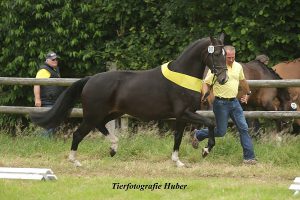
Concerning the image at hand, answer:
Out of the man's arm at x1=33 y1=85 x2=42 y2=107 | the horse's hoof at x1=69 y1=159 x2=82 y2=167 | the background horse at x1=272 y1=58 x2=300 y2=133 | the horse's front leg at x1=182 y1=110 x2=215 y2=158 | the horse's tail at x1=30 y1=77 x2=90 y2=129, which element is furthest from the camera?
the background horse at x1=272 y1=58 x2=300 y2=133

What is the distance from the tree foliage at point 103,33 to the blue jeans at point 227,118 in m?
3.75

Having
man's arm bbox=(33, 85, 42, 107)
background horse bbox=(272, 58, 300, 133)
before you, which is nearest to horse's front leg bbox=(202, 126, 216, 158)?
man's arm bbox=(33, 85, 42, 107)

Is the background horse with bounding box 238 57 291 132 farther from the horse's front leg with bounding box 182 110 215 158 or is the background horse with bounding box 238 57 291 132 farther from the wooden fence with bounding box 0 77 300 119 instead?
the horse's front leg with bounding box 182 110 215 158

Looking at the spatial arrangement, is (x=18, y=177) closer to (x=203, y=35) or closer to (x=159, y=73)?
(x=159, y=73)

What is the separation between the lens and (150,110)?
32.2ft

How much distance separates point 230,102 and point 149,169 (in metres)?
1.57

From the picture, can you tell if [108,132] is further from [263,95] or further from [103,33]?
[103,33]

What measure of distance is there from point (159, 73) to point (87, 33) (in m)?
5.23

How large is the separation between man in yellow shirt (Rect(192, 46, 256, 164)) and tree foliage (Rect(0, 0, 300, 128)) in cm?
370

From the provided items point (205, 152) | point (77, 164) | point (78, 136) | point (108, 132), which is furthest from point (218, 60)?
point (77, 164)

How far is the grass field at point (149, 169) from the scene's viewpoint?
768 centimetres

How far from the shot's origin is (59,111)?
10.2m

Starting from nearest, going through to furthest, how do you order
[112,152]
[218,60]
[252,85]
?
[218,60] < [112,152] < [252,85]

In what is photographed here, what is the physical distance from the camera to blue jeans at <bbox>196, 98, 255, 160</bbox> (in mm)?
9742
